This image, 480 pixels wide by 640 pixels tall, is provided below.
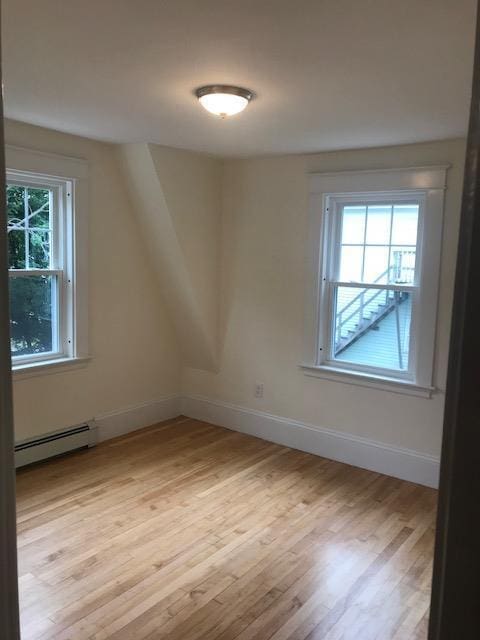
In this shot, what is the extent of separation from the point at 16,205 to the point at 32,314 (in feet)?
2.55

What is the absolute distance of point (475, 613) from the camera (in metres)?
0.52

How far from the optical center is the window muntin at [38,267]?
3.58 meters

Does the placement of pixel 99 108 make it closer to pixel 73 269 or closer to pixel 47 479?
pixel 73 269

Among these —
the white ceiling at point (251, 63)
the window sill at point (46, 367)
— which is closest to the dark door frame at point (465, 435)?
the white ceiling at point (251, 63)

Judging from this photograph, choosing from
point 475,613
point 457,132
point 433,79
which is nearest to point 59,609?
point 475,613

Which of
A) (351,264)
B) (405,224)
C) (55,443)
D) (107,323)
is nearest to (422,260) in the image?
(405,224)

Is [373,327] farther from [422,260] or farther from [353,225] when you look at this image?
[353,225]

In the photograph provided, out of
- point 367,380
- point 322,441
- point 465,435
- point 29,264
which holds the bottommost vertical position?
point 322,441

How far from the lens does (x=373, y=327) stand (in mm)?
3887

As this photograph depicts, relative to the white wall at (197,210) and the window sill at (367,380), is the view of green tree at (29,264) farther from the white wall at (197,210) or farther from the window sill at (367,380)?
the window sill at (367,380)

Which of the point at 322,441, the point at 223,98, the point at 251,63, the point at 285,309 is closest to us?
the point at 251,63

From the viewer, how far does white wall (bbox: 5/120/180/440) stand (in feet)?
12.2

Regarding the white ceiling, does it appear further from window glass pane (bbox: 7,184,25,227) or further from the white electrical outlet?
the white electrical outlet

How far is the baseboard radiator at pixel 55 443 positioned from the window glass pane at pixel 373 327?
6.85 feet
